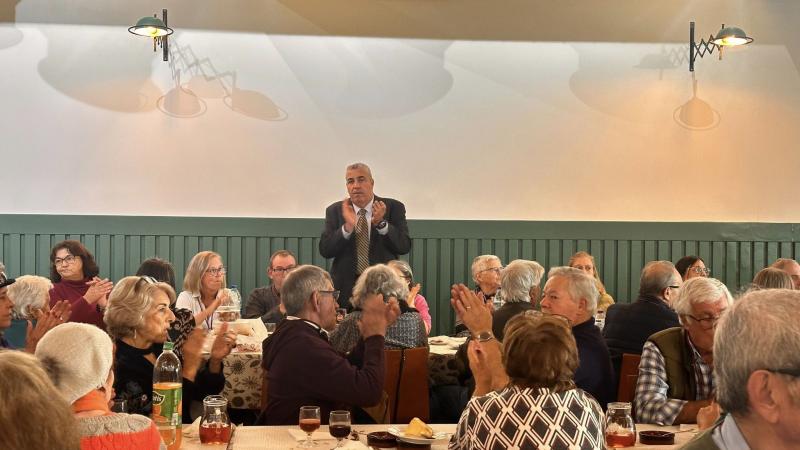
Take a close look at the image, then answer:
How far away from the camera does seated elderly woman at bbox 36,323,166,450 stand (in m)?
2.35

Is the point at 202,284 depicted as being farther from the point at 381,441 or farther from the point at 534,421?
the point at 534,421

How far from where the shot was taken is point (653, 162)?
8.95 meters

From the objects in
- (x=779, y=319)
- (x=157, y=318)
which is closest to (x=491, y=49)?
(x=157, y=318)

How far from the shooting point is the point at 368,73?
28.7ft

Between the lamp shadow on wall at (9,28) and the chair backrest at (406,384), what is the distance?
5.69 m

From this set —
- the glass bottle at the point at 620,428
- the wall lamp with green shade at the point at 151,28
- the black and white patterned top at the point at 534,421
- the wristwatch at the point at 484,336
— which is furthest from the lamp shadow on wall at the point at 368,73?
the black and white patterned top at the point at 534,421

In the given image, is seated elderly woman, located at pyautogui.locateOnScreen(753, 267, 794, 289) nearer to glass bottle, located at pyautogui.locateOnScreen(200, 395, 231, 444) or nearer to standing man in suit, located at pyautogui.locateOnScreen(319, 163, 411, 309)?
standing man in suit, located at pyautogui.locateOnScreen(319, 163, 411, 309)

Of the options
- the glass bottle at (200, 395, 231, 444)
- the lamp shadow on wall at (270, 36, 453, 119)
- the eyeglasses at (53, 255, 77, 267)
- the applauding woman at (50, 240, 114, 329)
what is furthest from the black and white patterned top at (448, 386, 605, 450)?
the lamp shadow on wall at (270, 36, 453, 119)

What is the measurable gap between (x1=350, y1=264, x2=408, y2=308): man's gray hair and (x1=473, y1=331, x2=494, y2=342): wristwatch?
3.53ft

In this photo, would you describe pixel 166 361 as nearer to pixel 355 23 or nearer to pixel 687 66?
pixel 355 23

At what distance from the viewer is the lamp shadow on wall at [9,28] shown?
8508 mm

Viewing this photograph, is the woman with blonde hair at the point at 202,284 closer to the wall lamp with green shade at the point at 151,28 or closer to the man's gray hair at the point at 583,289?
the wall lamp with green shade at the point at 151,28

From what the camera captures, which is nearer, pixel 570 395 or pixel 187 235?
pixel 570 395

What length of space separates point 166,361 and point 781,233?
7133mm
